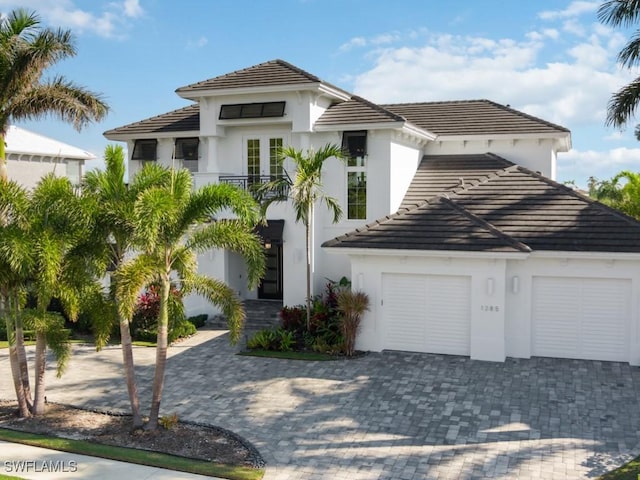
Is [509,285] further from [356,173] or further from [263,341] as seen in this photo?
[263,341]

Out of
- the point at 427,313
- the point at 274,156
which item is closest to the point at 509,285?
the point at 427,313

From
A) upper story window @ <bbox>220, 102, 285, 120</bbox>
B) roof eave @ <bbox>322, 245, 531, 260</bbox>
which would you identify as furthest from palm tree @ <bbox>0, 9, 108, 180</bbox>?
roof eave @ <bbox>322, 245, 531, 260</bbox>

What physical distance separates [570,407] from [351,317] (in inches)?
249

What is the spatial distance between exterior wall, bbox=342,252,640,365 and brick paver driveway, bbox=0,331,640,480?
0.60m

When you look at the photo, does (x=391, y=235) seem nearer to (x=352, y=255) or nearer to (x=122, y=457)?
(x=352, y=255)

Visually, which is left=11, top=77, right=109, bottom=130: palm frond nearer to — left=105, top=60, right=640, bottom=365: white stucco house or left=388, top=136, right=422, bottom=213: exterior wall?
left=105, top=60, right=640, bottom=365: white stucco house

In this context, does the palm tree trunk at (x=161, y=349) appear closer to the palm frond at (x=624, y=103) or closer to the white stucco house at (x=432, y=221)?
the white stucco house at (x=432, y=221)

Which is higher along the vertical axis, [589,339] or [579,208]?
[579,208]

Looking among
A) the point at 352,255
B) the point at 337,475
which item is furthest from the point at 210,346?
the point at 337,475

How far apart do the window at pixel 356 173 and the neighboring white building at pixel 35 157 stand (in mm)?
13848

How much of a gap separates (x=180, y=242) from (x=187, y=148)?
39.7ft

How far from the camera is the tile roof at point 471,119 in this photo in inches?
943

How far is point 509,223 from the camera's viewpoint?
58.9 feet

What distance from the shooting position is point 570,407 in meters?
13.2
